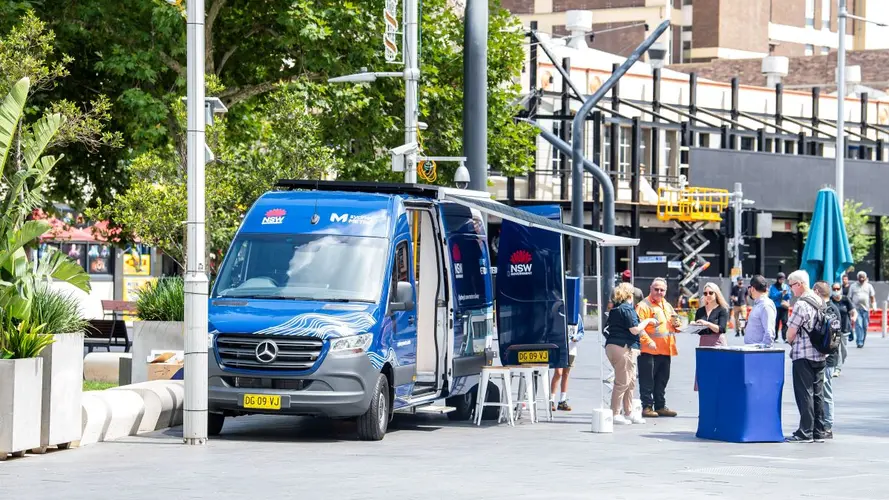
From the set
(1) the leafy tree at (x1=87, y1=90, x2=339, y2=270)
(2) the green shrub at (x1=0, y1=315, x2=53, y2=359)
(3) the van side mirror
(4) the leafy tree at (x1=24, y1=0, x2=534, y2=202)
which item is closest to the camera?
(2) the green shrub at (x1=0, y1=315, x2=53, y2=359)

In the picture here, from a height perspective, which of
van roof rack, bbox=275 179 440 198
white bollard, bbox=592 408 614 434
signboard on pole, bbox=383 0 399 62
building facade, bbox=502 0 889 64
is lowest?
white bollard, bbox=592 408 614 434

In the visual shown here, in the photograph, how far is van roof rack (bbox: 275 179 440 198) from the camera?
1848cm

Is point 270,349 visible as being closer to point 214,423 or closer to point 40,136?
point 214,423

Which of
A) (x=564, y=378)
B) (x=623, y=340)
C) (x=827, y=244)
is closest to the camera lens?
(x=623, y=340)

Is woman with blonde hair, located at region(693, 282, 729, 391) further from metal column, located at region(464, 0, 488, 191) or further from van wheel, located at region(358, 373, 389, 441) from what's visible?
van wheel, located at region(358, 373, 389, 441)

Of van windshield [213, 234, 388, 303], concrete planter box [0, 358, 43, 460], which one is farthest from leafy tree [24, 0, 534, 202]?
concrete planter box [0, 358, 43, 460]

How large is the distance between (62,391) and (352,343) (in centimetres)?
290

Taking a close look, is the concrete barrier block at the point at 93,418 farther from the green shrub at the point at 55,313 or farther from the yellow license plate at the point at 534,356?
the yellow license plate at the point at 534,356

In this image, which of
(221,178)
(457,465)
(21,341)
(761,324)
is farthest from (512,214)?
(221,178)

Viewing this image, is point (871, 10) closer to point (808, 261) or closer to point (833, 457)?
point (808, 261)

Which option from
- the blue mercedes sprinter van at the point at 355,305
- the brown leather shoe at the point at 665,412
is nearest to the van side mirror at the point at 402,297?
the blue mercedes sprinter van at the point at 355,305

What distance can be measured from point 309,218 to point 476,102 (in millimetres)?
5682

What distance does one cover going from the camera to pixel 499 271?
21016 millimetres

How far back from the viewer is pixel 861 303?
42062mm
